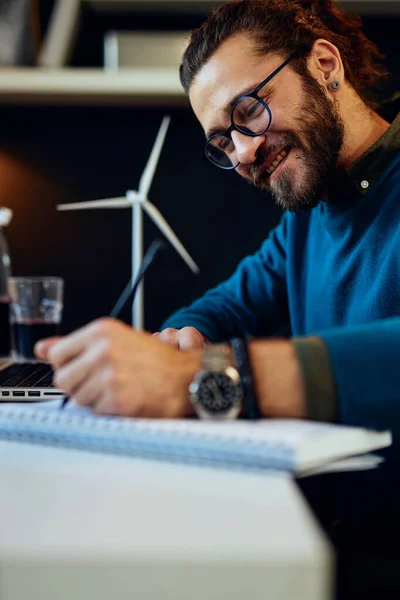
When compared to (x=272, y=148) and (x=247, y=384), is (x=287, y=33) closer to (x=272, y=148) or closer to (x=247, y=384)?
(x=272, y=148)

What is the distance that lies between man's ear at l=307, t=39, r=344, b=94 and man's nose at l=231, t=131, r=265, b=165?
15 centimetres

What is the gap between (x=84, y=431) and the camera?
57 cm

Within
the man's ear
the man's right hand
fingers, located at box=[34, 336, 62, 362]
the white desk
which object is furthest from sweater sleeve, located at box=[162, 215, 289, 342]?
the white desk

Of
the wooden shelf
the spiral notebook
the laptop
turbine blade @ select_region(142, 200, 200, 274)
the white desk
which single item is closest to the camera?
the white desk

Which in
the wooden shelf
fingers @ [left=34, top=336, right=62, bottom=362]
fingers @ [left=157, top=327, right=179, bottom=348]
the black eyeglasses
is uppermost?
the wooden shelf

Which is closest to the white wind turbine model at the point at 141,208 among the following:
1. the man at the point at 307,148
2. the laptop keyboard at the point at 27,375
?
the man at the point at 307,148

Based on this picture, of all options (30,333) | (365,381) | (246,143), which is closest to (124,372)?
(365,381)

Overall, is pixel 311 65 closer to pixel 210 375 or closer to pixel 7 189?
pixel 210 375

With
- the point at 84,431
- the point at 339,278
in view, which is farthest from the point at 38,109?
the point at 84,431

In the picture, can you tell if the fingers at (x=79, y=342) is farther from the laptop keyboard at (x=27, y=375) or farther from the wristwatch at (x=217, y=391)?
the laptop keyboard at (x=27, y=375)

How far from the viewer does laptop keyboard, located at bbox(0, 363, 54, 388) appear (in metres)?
0.92

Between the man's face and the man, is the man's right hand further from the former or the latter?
the man's face

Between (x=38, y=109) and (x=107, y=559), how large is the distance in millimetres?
1616

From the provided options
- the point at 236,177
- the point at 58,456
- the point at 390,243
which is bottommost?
the point at 58,456
